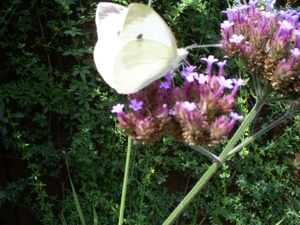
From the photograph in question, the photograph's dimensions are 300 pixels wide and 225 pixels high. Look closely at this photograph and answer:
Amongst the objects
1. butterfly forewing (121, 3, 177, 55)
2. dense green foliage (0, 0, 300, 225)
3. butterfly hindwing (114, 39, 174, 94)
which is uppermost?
butterfly forewing (121, 3, 177, 55)

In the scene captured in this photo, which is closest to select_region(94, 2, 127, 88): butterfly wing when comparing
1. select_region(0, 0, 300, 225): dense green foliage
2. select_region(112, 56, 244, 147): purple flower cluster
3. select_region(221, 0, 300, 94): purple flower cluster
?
select_region(112, 56, 244, 147): purple flower cluster

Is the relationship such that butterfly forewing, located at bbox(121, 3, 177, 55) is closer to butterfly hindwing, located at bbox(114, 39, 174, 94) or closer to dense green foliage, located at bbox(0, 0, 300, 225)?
butterfly hindwing, located at bbox(114, 39, 174, 94)

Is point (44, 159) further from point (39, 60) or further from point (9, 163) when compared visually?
point (39, 60)

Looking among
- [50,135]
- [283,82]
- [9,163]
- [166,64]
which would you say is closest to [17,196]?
[9,163]

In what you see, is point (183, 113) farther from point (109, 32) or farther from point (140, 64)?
point (109, 32)

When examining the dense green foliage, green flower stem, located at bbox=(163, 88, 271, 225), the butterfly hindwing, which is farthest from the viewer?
the dense green foliage

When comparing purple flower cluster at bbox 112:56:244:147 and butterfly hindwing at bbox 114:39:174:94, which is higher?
butterfly hindwing at bbox 114:39:174:94
